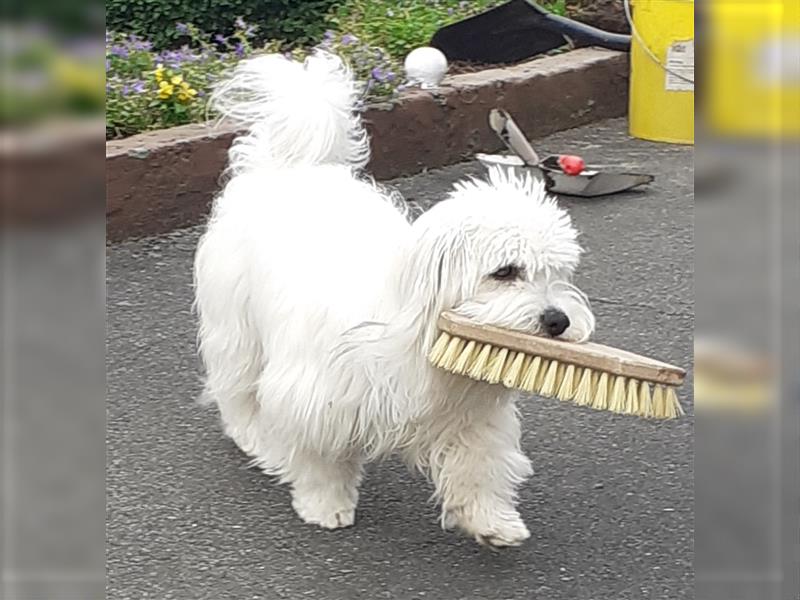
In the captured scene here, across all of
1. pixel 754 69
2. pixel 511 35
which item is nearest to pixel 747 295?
pixel 754 69

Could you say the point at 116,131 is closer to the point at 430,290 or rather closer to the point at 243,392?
the point at 243,392

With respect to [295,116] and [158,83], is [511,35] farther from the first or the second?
[295,116]

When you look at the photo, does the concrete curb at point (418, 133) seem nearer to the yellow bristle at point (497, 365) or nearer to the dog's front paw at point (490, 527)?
the dog's front paw at point (490, 527)

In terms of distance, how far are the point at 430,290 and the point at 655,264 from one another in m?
3.27

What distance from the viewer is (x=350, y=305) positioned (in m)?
3.60

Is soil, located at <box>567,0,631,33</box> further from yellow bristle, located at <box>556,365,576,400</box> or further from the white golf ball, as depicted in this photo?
yellow bristle, located at <box>556,365,576,400</box>

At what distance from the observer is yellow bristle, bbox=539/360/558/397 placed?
3.29m

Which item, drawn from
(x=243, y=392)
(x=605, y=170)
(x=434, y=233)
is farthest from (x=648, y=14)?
(x=434, y=233)

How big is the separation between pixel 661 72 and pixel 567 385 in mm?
5102

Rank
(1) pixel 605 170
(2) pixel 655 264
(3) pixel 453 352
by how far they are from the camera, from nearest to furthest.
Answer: (3) pixel 453 352 < (2) pixel 655 264 < (1) pixel 605 170

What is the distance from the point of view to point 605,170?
7.79 m

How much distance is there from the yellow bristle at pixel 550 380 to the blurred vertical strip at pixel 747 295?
4.45ft

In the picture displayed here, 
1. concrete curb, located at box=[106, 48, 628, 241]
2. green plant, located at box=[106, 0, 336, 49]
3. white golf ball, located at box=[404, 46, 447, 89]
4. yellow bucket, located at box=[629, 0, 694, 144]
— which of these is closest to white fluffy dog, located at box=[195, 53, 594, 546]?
concrete curb, located at box=[106, 48, 628, 241]

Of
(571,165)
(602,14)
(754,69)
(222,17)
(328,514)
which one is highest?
(754,69)
